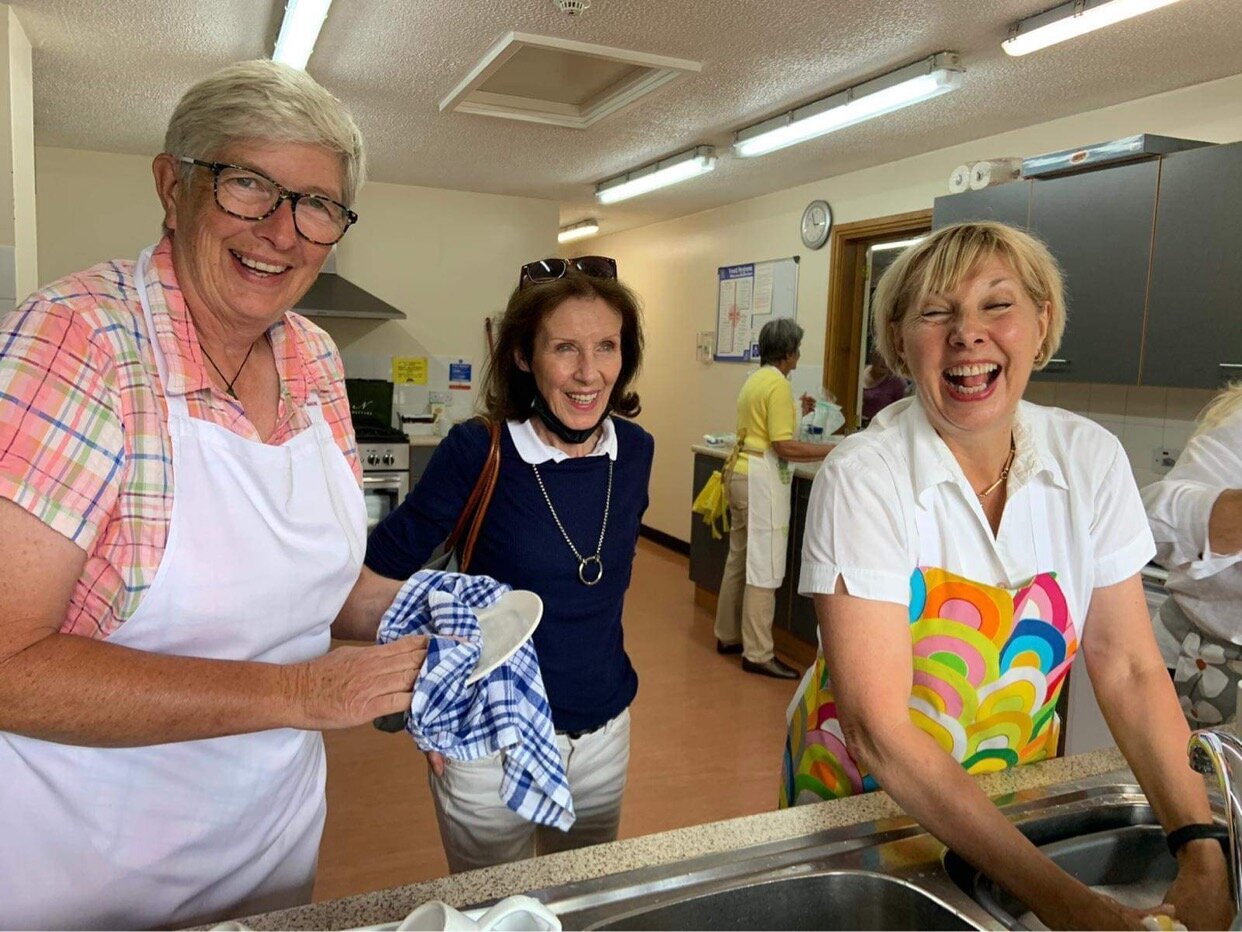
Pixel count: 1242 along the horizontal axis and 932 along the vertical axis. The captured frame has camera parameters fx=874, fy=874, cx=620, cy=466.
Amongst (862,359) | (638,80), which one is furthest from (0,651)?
(862,359)

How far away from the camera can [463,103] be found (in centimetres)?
387

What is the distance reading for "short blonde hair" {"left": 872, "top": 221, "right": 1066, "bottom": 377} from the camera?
1.17 meters

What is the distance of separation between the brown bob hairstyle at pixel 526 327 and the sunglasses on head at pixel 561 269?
1 cm

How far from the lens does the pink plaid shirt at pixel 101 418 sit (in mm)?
807

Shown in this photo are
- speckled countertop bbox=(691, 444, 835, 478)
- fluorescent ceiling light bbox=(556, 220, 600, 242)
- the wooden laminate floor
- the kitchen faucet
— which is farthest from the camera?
fluorescent ceiling light bbox=(556, 220, 600, 242)

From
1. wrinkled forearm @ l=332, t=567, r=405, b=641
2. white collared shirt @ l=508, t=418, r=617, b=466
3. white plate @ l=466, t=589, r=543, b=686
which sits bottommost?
wrinkled forearm @ l=332, t=567, r=405, b=641

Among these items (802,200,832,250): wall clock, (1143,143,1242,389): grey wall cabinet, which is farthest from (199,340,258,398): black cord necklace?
(802,200,832,250): wall clock

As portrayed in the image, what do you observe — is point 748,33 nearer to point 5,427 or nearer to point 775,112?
point 775,112

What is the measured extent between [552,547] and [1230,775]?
101cm

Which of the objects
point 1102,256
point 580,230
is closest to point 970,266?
point 1102,256

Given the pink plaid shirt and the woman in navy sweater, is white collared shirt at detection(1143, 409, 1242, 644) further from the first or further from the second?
the pink plaid shirt

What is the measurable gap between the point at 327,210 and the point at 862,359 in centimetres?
452

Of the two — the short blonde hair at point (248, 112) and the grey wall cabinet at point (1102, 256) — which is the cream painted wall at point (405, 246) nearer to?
the grey wall cabinet at point (1102, 256)

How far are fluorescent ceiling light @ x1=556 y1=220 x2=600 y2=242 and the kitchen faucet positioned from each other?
7184mm
